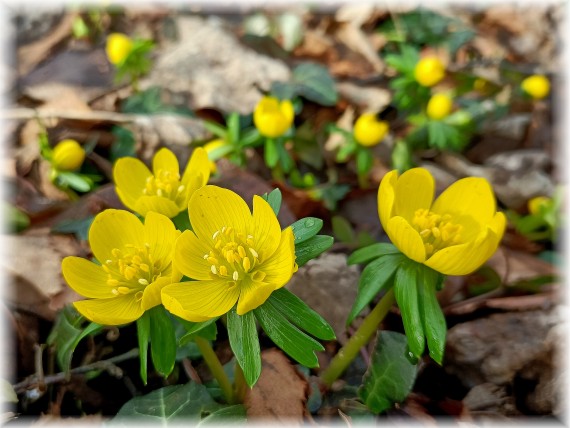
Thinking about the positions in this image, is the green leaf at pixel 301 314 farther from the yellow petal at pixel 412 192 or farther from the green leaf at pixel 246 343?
the yellow petal at pixel 412 192

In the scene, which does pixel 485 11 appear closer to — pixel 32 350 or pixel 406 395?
pixel 406 395

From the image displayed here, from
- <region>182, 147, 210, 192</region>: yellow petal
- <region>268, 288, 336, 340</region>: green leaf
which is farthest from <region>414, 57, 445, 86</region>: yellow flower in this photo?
<region>268, 288, 336, 340</region>: green leaf

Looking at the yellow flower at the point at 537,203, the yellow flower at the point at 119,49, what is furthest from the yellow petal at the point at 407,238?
the yellow flower at the point at 119,49

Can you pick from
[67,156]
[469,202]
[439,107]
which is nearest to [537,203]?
[439,107]

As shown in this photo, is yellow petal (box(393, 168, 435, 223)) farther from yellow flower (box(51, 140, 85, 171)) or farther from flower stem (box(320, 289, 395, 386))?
yellow flower (box(51, 140, 85, 171))

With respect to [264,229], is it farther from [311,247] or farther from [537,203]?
[537,203]
